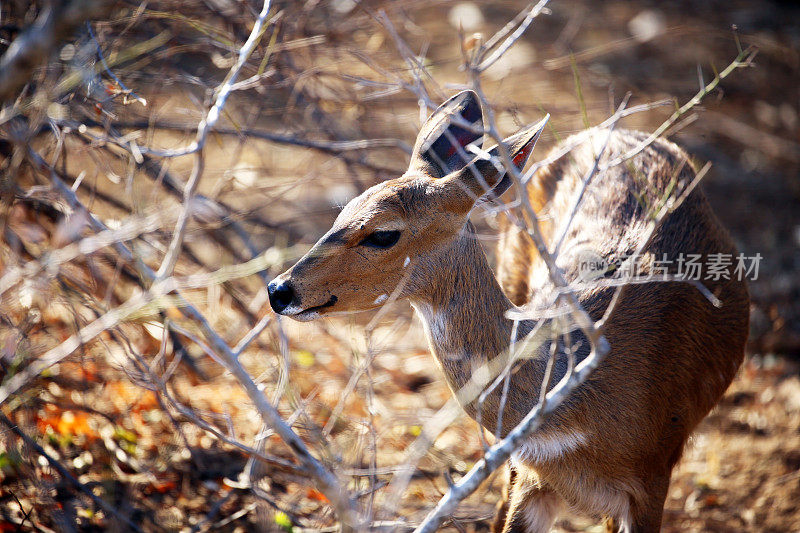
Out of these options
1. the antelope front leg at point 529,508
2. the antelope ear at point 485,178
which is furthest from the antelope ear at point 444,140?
the antelope front leg at point 529,508

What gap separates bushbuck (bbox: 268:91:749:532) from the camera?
306cm

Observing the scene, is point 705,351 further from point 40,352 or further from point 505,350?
point 40,352

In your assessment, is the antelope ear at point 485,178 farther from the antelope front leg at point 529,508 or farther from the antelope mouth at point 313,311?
the antelope front leg at point 529,508

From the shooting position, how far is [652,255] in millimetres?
3816

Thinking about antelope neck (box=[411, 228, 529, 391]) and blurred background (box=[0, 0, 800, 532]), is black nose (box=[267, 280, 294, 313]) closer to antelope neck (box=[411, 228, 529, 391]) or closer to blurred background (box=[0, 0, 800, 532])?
blurred background (box=[0, 0, 800, 532])

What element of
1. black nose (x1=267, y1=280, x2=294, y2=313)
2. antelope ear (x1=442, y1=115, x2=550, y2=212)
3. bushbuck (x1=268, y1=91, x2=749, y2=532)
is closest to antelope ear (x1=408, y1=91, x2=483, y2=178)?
bushbuck (x1=268, y1=91, x2=749, y2=532)

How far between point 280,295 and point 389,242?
0.49m

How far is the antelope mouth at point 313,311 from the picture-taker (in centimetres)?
301

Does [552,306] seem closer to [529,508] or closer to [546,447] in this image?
[546,447]

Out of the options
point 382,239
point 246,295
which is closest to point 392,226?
point 382,239

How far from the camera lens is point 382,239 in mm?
3074

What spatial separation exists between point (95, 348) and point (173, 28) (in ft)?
6.75

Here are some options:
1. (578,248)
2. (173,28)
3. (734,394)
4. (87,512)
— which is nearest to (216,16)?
(173,28)

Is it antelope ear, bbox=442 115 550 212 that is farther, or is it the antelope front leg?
the antelope front leg
